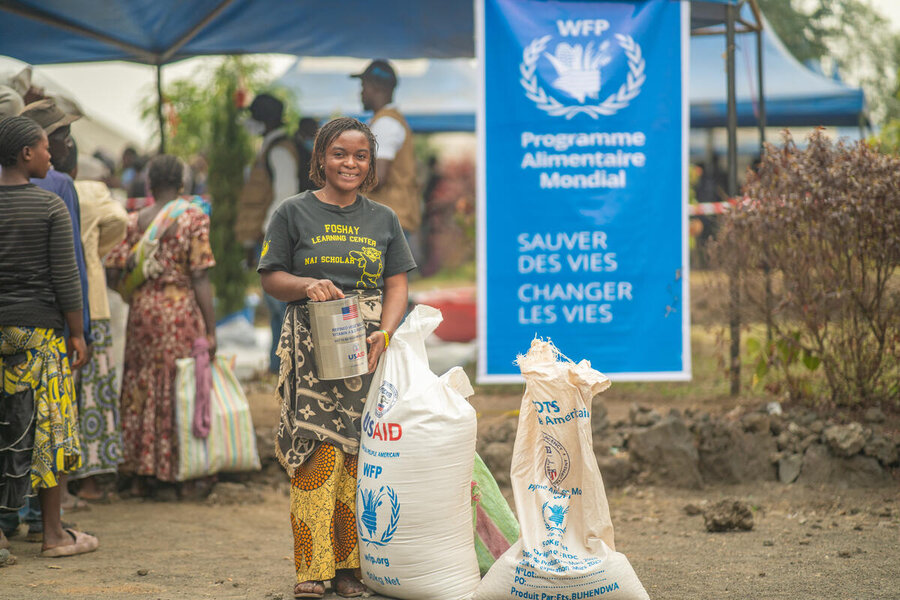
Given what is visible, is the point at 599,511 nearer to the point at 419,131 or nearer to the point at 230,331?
the point at 230,331

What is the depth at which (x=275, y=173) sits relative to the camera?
7.72 m

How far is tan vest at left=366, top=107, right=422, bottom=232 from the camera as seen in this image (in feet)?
21.8

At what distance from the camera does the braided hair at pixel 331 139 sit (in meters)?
3.65

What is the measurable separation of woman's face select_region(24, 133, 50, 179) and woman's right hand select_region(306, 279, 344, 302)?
4.97 feet

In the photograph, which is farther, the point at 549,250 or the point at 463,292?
the point at 463,292

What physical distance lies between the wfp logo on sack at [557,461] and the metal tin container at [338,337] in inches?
28.5

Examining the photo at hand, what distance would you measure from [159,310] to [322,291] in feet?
7.61

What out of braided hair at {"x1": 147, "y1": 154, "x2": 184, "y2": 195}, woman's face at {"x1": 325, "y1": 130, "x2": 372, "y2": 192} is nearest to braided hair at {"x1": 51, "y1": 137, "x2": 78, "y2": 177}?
braided hair at {"x1": 147, "y1": 154, "x2": 184, "y2": 195}

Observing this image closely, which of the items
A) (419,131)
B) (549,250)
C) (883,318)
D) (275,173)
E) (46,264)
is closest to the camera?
(46,264)

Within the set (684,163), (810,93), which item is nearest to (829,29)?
(810,93)

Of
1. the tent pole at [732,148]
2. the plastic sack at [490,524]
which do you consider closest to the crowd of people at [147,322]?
the plastic sack at [490,524]

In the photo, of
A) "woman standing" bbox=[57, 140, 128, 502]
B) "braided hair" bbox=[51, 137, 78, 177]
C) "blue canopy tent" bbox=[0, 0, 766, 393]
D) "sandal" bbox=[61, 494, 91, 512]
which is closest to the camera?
"braided hair" bbox=[51, 137, 78, 177]

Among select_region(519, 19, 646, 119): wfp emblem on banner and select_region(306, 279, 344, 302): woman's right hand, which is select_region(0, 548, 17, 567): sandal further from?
select_region(519, 19, 646, 119): wfp emblem on banner

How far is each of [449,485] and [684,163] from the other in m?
3.27
